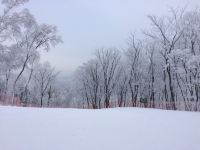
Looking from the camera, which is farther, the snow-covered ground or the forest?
the forest

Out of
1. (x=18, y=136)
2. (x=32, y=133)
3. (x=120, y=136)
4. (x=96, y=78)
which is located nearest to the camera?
(x=18, y=136)

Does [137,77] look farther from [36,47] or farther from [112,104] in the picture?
[36,47]

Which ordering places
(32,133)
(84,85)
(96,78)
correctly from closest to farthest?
(32,133), (96,78), (84,85)

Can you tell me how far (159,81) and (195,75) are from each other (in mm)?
12348

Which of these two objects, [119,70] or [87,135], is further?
[119,70]

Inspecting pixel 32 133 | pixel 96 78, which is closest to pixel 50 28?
pixel 96 78

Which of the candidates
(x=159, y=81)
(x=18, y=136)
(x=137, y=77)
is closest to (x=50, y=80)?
(x=137, y=77)

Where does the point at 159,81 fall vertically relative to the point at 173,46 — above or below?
below

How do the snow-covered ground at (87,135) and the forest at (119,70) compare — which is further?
the forest at (119,70)

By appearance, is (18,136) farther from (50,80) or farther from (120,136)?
(50,80)

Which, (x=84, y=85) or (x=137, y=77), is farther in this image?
(x=84, y=85)

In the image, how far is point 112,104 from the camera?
48.6 metres

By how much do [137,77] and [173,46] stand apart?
11.5 meters

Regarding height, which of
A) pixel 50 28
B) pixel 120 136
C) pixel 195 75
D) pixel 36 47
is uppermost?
pixel 50 28
